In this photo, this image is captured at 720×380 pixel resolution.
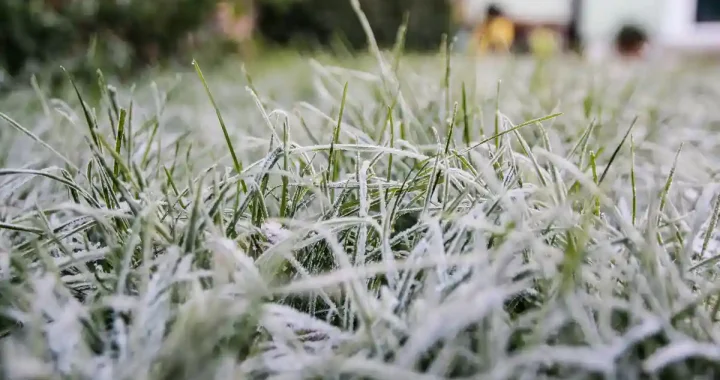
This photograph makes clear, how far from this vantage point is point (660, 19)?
6508 mm

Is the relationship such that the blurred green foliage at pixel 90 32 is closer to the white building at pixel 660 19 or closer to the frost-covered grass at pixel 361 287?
the frost-covered grass at pixel 361 287

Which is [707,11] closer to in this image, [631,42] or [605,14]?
[605,14]

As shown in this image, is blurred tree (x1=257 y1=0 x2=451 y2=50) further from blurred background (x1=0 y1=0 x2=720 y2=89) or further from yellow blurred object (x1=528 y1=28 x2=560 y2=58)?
yellow blurred object (x1=528 y1=28 x2=560 y2=58)

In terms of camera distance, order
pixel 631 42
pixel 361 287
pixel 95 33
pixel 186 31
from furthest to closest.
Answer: pixel 631 42
pixel 186 31
pixel 95 33
pixel 361 287

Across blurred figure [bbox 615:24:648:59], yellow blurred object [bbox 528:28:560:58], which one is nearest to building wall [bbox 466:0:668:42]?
yellow blurred object [bbox 528:28:560:58]

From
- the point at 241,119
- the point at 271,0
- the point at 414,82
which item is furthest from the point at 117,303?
the point at 271,0

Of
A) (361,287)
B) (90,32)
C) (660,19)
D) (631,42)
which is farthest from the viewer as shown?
(660,19)

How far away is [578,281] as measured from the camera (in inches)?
14.4

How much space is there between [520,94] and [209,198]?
31.5 inches

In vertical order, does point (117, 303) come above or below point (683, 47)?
above

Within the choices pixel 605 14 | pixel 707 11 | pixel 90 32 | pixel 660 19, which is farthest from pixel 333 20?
pixel 707 11

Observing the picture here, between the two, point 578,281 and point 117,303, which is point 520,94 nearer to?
point 578,281

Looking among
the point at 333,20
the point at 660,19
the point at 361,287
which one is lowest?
the point at 660,19

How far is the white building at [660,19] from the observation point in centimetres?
632
